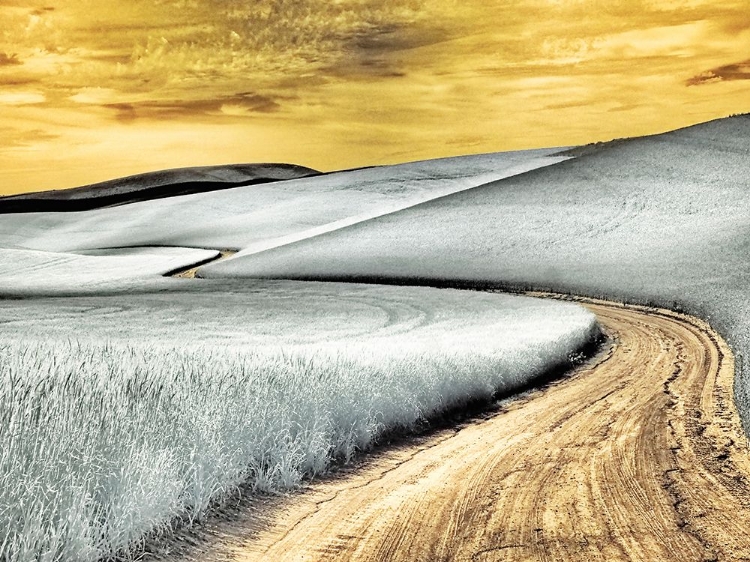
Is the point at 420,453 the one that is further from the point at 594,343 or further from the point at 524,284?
the point at 524,284

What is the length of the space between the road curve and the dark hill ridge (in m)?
157

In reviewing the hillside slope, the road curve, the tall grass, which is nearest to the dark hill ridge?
the hillside slope

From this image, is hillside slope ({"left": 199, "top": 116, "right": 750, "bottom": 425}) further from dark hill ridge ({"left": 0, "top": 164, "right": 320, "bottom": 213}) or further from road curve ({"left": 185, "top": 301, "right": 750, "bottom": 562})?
dark hill ridge ({"left": 0, "top": 164, "right": 320, "bottom": 213})

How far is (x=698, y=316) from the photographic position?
24547 mm

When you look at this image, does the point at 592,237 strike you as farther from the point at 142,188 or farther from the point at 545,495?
the point at 142,188

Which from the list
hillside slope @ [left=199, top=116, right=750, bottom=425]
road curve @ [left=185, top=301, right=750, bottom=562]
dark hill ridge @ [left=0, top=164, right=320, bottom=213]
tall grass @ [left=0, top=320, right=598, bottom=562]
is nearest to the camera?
tall grass @ [left=0, top=320, right=598, bottom=562]

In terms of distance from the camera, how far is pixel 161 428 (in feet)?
23.4

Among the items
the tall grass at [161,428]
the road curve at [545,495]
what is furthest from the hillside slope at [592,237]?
the tall grass at [161,428]

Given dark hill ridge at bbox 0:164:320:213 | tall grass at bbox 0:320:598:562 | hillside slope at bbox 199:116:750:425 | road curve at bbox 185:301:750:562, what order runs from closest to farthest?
tall grass at bbox 0:320:598:562 → road curve at bbox 185:301:750:562 → hillside slope at bbox 199:116:750:425 → dark hill ridge at bbox 0:164:320:213

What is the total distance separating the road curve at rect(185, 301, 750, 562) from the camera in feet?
20.0

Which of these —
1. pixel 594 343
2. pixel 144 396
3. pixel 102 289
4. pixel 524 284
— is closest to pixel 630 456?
pixel 144 396

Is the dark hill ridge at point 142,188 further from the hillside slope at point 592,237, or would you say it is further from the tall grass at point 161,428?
the tall grass at point 161,428

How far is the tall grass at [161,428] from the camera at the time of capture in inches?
216

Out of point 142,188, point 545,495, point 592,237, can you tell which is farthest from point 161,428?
point 142,188
